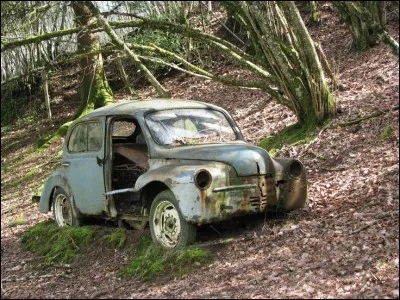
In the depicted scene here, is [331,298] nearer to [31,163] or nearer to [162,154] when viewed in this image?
[162,154]

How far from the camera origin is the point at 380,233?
19.3ft

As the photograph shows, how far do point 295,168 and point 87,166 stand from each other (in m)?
3.09

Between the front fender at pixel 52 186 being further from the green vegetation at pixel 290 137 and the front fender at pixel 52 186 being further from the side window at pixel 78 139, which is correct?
the green vegetation at pixel 290 137

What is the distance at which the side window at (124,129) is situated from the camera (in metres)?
8.81

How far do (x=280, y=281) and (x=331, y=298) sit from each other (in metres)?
0.68

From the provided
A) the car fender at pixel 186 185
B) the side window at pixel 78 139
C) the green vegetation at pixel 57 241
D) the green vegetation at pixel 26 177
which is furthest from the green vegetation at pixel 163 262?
the green vegetation at pixel 26 177

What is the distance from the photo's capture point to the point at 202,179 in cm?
627

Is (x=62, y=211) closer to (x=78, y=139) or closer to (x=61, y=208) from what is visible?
(x=61, y=208)

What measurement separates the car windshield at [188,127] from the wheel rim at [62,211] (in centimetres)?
248

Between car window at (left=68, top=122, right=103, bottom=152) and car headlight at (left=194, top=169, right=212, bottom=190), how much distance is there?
2.34m

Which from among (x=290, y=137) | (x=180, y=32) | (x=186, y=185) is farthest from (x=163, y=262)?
(x=180, y=32)

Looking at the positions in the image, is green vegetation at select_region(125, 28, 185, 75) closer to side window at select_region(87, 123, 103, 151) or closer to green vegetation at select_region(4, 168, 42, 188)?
green vegetation at select_region(4, 168, 42, 188)

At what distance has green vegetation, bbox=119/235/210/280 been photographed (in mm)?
6105

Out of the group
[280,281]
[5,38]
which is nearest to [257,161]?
[280,281]
